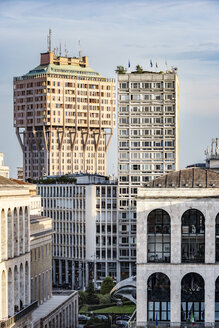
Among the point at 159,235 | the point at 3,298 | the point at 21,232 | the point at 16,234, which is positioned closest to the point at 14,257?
the point at 16,234

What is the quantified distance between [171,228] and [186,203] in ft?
12.8

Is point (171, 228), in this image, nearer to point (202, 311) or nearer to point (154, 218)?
point (154, 218)

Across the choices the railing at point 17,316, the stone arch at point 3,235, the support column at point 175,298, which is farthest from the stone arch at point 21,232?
the support column at point 175,298

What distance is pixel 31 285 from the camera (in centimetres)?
16325

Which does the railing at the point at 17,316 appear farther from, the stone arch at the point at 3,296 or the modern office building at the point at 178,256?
the modern office building at the point at 178,256

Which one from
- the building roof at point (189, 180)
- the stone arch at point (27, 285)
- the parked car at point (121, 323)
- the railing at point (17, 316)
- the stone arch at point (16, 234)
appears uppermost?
the building roof at point (189, 180)

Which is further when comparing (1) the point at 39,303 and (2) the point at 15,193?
(1) the point at 39,303

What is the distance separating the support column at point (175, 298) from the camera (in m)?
134

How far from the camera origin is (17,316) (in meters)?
139

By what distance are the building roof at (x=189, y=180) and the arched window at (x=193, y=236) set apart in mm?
4597

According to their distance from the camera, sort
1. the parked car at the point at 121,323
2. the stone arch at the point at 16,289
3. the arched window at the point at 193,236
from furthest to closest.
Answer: the parked car at the point at 121,323
the stone arch at the point at 16,289
the arched window at the point at 193,236

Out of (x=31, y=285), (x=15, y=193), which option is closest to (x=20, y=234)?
(x=15, y=193)

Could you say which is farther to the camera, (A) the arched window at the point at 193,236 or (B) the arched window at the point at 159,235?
(B) the arched window at the point at 159,235

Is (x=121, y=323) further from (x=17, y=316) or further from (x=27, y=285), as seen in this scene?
(x=17, y=316)
